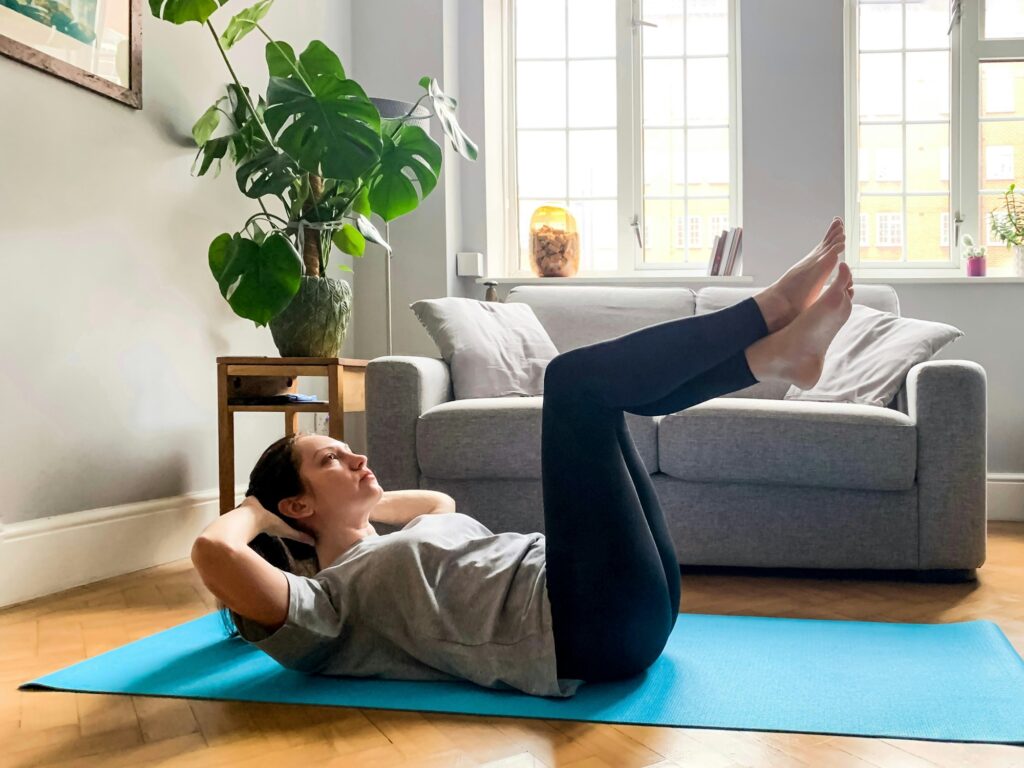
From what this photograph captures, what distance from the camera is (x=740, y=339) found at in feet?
4.87

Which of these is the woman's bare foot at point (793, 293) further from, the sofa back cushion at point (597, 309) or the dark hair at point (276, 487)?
the sofa back cushion at point (597, 309)

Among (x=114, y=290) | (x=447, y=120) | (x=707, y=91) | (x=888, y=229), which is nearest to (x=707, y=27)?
(x=707, y=91)

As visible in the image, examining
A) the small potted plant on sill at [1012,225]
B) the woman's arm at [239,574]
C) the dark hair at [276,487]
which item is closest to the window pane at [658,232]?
the small potted plant on sill at [1012,225]

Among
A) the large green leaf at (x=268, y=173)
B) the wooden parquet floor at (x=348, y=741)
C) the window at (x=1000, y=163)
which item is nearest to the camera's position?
the wooden parquet floor at (x=348, y=741)

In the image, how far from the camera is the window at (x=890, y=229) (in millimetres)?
4484

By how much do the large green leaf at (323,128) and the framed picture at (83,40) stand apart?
45 centimetres

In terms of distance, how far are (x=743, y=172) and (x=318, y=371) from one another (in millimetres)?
2232

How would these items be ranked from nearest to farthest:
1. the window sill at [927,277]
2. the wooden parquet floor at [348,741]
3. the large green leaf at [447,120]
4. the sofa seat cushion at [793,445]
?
1. the wooden parquet floor at [348,741]
2. the sofa seat cushion at [793,445]
3. the large green leaf at [447,120]
4. the window sill at [927,277]

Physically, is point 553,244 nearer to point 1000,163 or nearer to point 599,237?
point 599,237

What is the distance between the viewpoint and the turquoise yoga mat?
1.51m

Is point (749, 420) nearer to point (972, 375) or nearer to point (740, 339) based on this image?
point (972, 375)

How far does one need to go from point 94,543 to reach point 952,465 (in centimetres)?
236

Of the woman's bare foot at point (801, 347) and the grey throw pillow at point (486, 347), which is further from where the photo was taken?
Answer: the grey throw pillow at point (486, 347)

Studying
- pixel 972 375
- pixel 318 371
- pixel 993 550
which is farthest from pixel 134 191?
pixel 993 550
